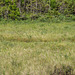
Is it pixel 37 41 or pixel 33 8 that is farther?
pixel 33 8

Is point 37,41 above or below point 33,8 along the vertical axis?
above

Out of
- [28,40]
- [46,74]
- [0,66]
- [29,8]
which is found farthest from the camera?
[29,8]

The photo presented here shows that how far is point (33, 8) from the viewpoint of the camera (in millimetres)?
26969

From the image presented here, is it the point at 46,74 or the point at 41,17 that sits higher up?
the point at 46,74

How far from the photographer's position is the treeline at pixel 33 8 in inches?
1021

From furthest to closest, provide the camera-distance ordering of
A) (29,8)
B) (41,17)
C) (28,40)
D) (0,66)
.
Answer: (29,8)
(41,17)
(28,40)
(0,66)

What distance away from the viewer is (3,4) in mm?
26500

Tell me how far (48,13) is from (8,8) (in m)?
6.02

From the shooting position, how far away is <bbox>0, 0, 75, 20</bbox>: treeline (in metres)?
25.9

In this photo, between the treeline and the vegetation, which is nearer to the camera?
the vegetation

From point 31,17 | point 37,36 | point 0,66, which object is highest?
point 0,66

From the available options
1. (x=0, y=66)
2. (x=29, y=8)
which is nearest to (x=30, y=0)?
(x=29, y=8)

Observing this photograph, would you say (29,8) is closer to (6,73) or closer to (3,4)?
(3,4)

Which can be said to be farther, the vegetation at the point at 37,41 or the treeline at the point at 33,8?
the treeline at the point at 33,8
